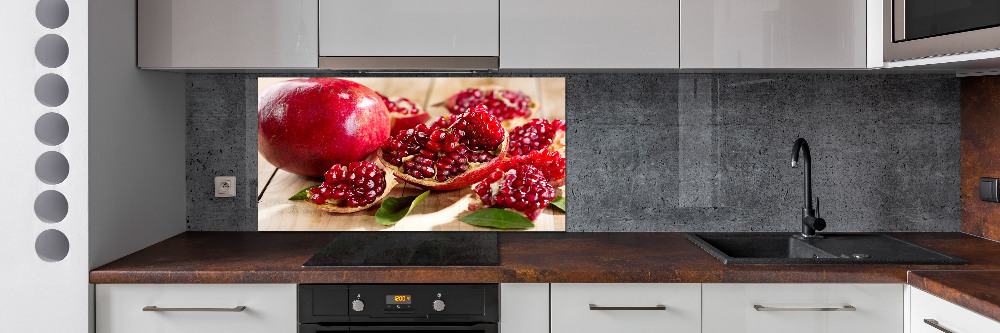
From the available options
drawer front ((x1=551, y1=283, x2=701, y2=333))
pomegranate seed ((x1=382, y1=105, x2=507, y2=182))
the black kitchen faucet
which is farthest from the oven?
the black kitchen faucet

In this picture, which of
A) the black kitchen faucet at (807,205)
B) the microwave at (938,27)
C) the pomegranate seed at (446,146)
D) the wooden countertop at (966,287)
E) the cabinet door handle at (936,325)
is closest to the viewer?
the wooden countertop at (966,287)

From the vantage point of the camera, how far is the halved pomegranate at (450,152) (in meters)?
2.26

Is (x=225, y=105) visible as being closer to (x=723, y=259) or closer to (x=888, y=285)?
(x=723, y=259)

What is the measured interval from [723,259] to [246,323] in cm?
119

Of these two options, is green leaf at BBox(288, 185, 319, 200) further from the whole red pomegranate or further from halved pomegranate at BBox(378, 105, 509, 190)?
halved pomegranate at BBox(378, 105, 509, 190)

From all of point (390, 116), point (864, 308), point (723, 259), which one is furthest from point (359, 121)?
point (864, 308)

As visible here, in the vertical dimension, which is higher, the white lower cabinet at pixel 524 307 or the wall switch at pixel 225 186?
the wall switch at pixel 225 186

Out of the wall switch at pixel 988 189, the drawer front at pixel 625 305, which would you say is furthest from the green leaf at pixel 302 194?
the wall switch at pixel 988 189

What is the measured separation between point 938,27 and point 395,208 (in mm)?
1600

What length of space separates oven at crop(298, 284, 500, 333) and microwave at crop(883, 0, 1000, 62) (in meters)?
1.24
